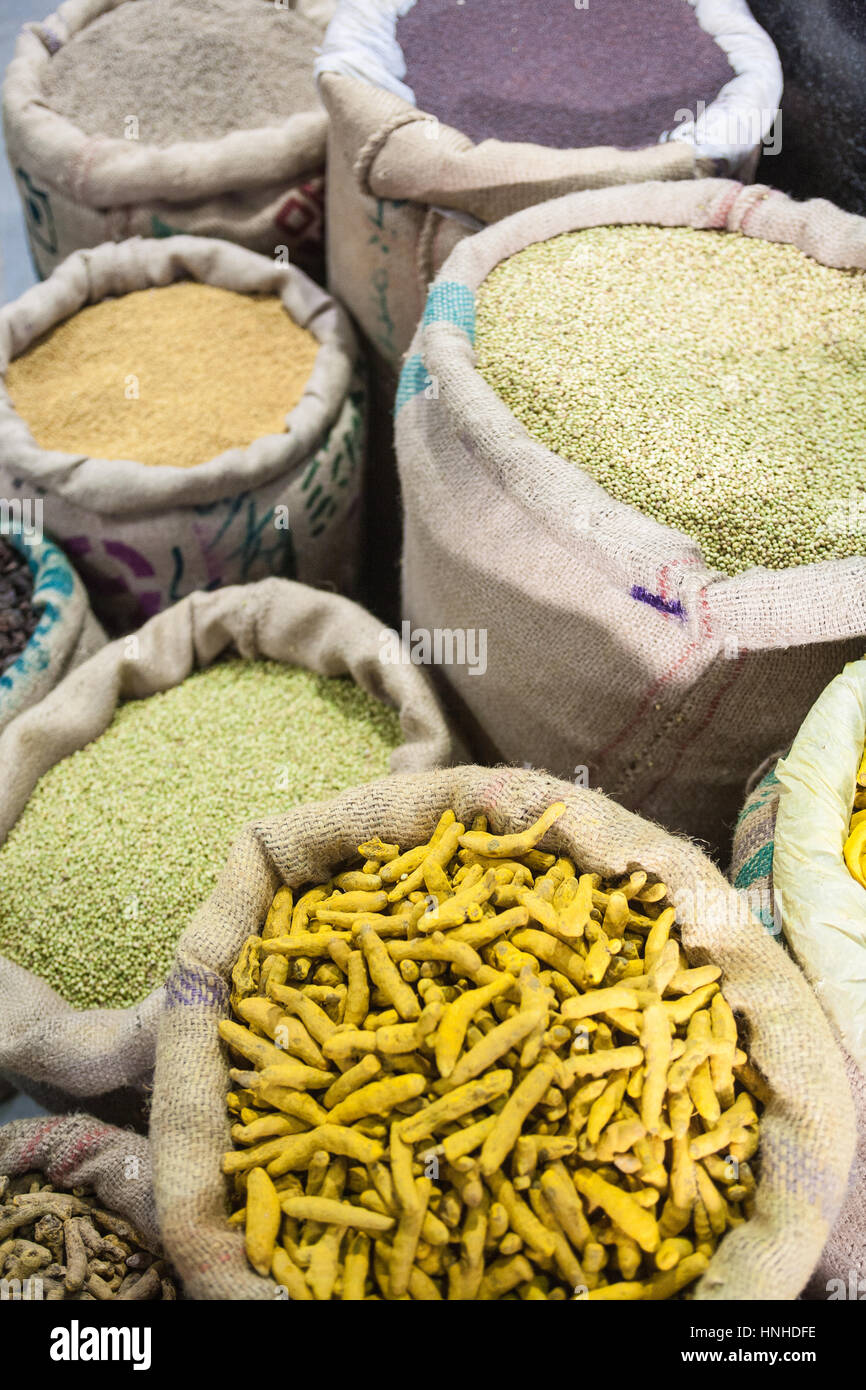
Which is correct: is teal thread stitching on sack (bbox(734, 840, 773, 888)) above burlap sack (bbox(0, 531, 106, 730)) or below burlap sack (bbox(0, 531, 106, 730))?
above

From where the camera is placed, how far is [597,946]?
0.90 meters

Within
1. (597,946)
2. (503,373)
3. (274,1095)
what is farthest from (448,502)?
(274,1095)

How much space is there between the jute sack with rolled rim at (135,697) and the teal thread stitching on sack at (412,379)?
321 mm

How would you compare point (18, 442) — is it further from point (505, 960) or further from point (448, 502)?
point (505, 960)

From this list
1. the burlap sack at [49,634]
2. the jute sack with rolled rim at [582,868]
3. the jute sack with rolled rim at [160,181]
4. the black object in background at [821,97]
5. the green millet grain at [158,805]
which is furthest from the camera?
the jute sack with rolled rim at [160,181]

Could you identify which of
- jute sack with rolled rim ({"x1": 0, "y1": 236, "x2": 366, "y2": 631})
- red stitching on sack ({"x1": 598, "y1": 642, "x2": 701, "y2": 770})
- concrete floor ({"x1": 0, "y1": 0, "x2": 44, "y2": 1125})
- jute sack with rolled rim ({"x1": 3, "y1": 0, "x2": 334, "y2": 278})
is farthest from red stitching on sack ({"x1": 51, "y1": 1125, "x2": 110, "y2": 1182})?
concrete floor ({"x1": 0, "y1": 0, "x2": 44, "y2": 1125})

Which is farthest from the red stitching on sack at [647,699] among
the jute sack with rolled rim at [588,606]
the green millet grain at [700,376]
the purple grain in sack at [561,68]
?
the purple grain in sack at [561,68]

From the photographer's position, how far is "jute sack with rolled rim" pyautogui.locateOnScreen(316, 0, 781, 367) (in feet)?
5.00

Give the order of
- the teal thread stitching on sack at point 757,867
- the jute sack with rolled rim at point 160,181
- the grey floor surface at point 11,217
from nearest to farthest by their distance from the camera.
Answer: the teal thread stitching on sack at point 757,867 → the jute sack with rolled rim at point 160,181 → the grey floor surface at point 11,217

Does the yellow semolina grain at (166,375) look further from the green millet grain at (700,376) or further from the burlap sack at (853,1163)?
the burlap sack at (853,1163)

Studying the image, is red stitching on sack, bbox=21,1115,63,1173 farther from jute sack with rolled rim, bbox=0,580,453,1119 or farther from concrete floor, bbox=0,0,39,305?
concrete floor, bbox=0,0,39,305

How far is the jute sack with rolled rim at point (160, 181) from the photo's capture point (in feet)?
6.24

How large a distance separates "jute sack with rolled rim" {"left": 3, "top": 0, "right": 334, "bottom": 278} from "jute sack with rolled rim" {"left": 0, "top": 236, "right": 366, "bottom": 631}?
0.21ft

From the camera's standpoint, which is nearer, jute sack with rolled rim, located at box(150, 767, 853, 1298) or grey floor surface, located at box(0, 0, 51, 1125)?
jute sack with rolled rim, located at box(150, 767, 853, 1298)
